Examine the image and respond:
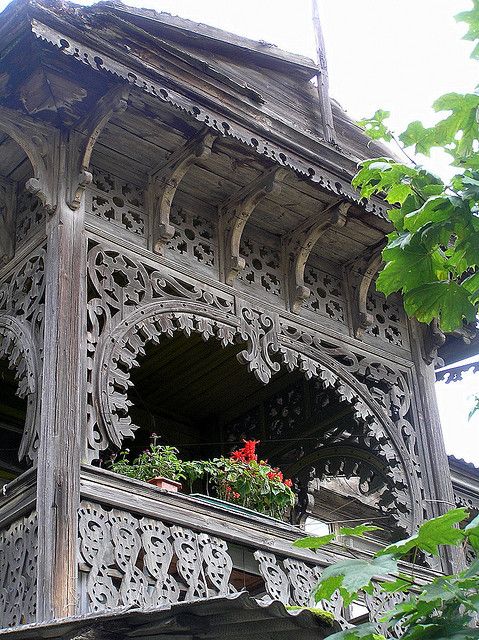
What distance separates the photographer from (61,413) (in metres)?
7.53

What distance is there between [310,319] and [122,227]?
207 cm

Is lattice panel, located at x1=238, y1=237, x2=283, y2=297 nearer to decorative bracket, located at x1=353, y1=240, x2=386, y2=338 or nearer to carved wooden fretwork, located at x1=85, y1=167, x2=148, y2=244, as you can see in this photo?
decorative bracket, located at x1=353, y1=240, x2=386, y2=338

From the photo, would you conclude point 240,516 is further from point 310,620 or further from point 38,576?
point 310,620

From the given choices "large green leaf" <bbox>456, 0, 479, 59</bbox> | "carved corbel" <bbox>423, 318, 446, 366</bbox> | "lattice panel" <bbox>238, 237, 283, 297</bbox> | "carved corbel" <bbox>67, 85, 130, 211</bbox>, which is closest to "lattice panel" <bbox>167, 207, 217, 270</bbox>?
"lattice panel" <bbox>238, 237, 283, 297</bbox>

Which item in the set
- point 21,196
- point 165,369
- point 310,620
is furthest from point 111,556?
point 165,369

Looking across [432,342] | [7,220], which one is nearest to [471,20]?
[7,220]

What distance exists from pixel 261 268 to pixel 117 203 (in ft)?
4.96

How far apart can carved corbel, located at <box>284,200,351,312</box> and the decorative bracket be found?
68 cm

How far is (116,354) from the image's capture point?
8141 millimetres

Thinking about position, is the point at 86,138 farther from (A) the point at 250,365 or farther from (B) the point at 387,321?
(B) the point at 387,321

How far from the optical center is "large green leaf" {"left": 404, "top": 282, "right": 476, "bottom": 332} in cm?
484

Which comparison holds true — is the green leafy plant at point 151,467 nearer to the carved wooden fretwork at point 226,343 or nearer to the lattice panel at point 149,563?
the carved wooden fretwork at point 226,343

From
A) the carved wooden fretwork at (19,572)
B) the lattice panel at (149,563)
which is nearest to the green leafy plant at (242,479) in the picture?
the lattice panel at (149,563)

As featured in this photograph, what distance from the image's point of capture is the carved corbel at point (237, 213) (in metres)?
9.24
